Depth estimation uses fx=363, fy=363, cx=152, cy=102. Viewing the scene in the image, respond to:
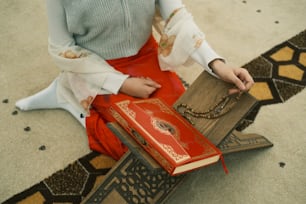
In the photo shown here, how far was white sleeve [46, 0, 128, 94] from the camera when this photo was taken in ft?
2.73

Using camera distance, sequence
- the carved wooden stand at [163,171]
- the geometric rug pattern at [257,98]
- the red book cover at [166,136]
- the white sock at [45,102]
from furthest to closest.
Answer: the white sock at [45,102]
the geometric rug pattern at [257,98]
the carved wooden stand at [163,171]
the red book cover at [166,136]

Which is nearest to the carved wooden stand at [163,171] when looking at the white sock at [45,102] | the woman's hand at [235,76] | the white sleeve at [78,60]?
the woman's hand at [235,76]

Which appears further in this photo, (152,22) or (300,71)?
(300,71)

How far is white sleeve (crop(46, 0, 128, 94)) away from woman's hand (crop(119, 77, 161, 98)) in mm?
13

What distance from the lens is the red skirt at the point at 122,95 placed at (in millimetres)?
887

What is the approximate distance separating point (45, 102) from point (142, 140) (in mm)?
477

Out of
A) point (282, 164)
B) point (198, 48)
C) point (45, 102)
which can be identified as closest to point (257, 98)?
point (282, 164)

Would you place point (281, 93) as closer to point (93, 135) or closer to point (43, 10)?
point (93, 135)

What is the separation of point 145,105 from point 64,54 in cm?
24

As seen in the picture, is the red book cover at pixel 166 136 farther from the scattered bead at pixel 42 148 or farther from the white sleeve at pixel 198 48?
the scattered bead at pixel 42 148

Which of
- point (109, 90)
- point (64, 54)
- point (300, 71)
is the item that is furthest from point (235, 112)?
point (300, 71)

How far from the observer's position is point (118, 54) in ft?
2.89

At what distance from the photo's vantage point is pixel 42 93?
1.03 meters

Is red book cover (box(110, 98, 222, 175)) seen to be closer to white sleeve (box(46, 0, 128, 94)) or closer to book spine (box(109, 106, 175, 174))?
book spine (box(109, 106, 175, 174))
